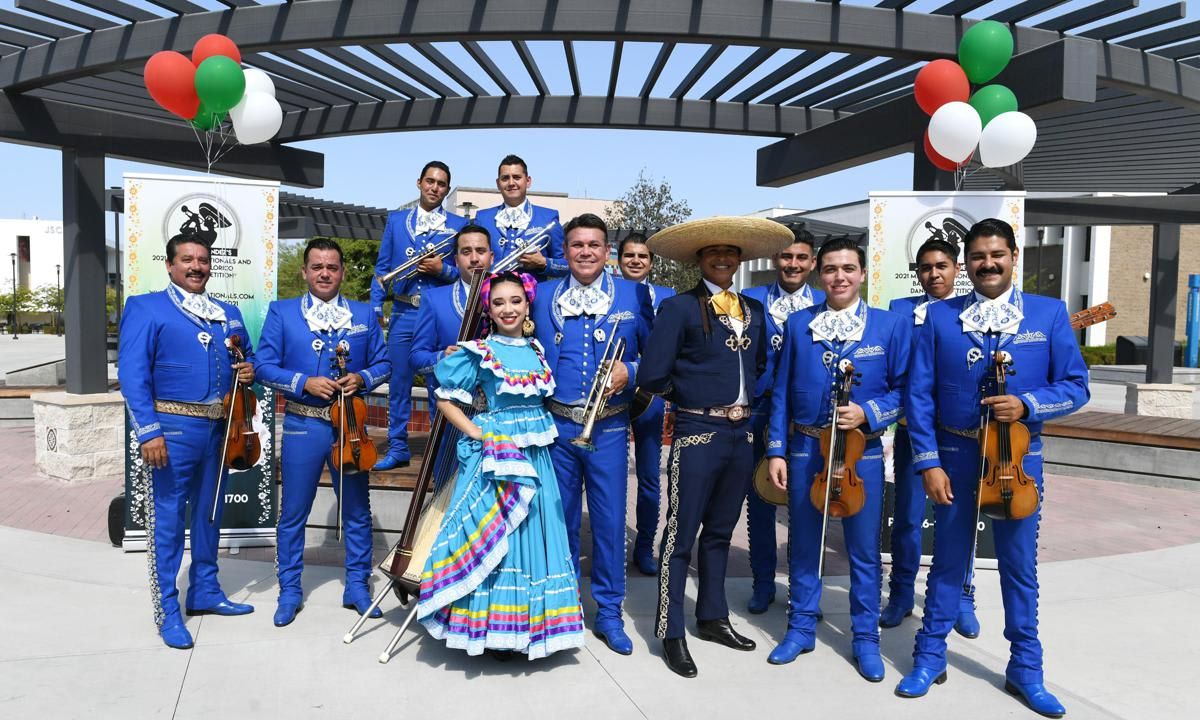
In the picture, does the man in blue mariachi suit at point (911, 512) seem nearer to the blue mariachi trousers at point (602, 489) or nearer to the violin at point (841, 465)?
the violin at point (841, 465)

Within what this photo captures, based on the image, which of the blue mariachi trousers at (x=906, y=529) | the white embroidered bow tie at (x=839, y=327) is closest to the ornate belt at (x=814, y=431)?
the white embroidered bow tie at (x=839, y=327)

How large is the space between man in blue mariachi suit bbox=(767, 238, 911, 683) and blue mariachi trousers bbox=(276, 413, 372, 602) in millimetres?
2179

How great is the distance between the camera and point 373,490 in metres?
5.80

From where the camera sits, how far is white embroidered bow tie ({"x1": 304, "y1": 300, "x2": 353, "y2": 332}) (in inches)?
172

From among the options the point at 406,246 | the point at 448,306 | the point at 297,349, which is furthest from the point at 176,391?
the point at 406,246

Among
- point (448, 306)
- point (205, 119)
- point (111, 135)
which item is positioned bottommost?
point (448, 306)

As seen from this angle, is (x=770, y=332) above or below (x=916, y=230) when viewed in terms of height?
below

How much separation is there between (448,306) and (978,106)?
367 cm

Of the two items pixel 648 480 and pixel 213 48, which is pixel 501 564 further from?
pixel 213 48

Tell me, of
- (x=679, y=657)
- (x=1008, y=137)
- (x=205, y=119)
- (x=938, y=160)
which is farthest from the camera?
(x=938, y=160)

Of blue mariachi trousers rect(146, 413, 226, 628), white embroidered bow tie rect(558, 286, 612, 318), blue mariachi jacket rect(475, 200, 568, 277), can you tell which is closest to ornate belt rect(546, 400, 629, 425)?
white embroidered bow tie rect(558, 286, 612, 318)

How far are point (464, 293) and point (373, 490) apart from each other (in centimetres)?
182

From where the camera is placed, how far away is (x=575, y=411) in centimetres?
394

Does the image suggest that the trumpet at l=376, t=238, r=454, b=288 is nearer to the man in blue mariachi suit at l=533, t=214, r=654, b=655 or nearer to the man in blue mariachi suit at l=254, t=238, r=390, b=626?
the man in blue mariachi suit at l=254, t=238, r=390, b=626
